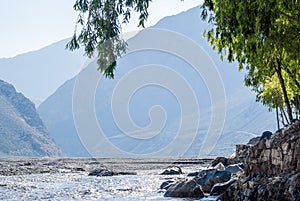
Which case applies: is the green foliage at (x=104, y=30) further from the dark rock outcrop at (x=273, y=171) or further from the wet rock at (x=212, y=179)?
the wet rock at (x=212, y=179)

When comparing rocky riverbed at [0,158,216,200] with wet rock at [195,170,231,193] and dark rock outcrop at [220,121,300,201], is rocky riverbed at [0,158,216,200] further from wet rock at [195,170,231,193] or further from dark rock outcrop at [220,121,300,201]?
dark rock outcrop at [220,121,300,201]

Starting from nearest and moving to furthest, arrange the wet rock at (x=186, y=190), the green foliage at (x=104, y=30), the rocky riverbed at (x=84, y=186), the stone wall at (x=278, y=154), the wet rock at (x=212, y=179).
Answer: the green foliage at (x=104, y=30), the stone wall at (x=278, y=154), the wet rock at (x=186, y=190), the wet rock at (x=212, y=179), the rocky riverbed at (x=84, y=186)

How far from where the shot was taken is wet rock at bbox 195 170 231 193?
2761 cm

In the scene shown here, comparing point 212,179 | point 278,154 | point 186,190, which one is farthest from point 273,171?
point 212,179

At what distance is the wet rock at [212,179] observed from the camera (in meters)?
27.6

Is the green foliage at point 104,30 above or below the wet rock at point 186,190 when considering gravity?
above

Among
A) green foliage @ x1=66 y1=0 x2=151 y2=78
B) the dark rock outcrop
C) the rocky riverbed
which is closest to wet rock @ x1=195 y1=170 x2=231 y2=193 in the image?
the rocky riverbed

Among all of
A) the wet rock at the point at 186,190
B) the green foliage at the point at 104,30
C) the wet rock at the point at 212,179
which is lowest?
the wet rock at the point at 186,190

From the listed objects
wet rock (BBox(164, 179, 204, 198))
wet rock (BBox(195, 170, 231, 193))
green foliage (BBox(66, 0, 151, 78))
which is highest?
green foliage (BBox(66, 0, 151, 78))

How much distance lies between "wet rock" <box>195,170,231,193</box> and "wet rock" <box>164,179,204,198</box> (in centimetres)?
84

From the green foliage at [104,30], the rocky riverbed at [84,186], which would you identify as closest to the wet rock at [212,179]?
the rocky riverbed at [84,186]

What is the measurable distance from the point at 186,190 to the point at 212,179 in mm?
2675

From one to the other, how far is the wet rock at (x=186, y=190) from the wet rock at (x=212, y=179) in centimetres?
84

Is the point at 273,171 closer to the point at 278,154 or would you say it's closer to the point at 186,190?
the point at 278,154
